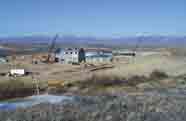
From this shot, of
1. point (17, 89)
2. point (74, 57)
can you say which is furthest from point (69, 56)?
point (17, 89)

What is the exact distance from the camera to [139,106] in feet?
55.1

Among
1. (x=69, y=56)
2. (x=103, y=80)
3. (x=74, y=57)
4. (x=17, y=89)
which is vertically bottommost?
(x=17, y=89)

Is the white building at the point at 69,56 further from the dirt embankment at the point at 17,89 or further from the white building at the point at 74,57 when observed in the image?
the dirt embankment at the point at 17,89

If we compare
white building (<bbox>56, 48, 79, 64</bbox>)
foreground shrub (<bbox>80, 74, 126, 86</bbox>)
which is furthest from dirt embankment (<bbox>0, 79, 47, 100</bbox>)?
white building (<bbox>56, 48, 79, 64</bbox>)

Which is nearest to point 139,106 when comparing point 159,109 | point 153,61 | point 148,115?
point 159,109

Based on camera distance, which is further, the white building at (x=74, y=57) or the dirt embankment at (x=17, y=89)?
the white building at (x=74, y=57)

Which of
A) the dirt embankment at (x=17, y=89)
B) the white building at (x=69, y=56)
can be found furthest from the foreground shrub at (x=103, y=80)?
the white building at (x=69, y=56)

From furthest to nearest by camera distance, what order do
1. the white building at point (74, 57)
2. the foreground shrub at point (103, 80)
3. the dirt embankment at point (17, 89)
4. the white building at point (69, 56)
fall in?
1. the white building at point (74, 57)
2. the white building at point (69, 56)
3. the foreground shrub at point (103, 80)
4. the dirt embankment at point (17, 89)

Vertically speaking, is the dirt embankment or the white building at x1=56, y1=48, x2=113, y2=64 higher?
the white building at x1=56, y1=48, x2=113, y2=64

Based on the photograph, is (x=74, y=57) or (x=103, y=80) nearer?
(x=103, y=80)

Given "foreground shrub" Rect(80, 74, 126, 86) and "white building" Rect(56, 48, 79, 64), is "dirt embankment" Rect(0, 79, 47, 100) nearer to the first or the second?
"foreground shrub" Rect(80, 74, 126, 86)

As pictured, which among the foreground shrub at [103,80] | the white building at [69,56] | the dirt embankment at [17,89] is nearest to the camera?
the dirt embankment at [17,89]

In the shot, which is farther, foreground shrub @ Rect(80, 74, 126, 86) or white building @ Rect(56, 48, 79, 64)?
white building @ Rect(56, 48, 79, 64)

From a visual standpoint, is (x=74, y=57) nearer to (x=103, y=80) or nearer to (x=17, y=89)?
(x=103, y=80)
